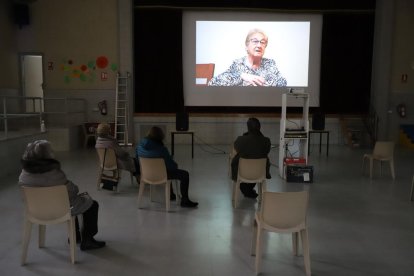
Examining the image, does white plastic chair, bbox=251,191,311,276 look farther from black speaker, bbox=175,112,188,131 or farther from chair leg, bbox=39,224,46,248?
black speaker, bbox=175,112,188,131

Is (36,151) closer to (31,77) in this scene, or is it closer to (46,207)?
(46,207)

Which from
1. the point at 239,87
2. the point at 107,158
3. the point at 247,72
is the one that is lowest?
the point at 107,158

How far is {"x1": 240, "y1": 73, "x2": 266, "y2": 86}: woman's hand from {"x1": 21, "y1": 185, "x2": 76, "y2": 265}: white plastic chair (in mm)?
8313

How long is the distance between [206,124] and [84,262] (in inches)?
321

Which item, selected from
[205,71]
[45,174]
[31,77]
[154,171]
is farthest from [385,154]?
[31,77]

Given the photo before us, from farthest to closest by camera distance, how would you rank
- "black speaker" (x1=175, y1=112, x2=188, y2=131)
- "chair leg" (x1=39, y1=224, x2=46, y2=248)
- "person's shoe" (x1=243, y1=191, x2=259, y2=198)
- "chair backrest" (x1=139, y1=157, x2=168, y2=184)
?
"black speaker" (x1=175, y1=112, x2=188, y2=131)
"person's shoe" (x1=243, y1=191, x2=259, y2=198)
"chair backrest" (x1=139, y1=157, x2=168, y2=184)
"chair leg" (x1=39, y1=224, x2=46, y2=248)

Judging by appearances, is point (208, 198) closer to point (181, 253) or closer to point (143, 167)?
point (143, 167)

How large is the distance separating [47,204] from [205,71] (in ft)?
27.1

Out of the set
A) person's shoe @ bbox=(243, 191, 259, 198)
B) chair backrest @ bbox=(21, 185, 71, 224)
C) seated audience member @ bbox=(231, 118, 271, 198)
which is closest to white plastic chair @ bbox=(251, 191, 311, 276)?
chair backrest @ bbox=(21, 185, 71, 224)

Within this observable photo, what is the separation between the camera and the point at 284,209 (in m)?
2.75

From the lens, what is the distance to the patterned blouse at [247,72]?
1053cm

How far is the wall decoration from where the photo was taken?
10.6m

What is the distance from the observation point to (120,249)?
3289 mm

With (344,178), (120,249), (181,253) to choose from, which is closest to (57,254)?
(120,249)
